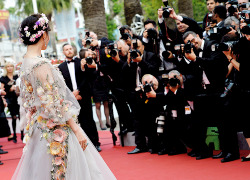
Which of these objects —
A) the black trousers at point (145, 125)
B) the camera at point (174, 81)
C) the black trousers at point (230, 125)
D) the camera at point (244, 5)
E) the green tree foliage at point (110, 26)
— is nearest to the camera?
the camera at point (244, 5)

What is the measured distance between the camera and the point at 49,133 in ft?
14.4

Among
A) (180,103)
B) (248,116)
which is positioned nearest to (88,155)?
(248,116)

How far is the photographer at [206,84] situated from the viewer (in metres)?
6.97

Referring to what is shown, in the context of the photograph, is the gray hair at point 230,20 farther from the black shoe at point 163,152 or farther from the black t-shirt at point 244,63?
the black shoe at point 163,152

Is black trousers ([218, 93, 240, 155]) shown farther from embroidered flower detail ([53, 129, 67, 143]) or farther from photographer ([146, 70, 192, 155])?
embroidered flower detail ([53, 129, 67, 143])

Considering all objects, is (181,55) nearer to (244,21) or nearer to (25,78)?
(244,21)

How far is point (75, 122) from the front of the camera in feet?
14.9

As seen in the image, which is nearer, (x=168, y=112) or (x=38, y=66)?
(x=38, y=66)

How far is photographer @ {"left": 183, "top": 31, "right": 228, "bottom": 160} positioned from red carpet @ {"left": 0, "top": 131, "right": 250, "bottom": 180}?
0.41m

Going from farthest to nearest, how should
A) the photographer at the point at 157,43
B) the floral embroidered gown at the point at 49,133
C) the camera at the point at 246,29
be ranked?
the photographer at the point at 157,43, the camera at the point at 246,29, the floral embroidered gown at the point at 49,133

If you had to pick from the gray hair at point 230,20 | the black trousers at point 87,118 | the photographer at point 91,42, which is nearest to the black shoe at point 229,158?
the gray hair at point 230,20

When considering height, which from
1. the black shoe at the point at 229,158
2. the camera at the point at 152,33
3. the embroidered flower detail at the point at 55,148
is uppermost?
the camera at the point at 152,33

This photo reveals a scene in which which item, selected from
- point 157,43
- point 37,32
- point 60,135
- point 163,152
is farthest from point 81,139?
point 157,43

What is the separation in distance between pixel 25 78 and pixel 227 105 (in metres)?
3.31
